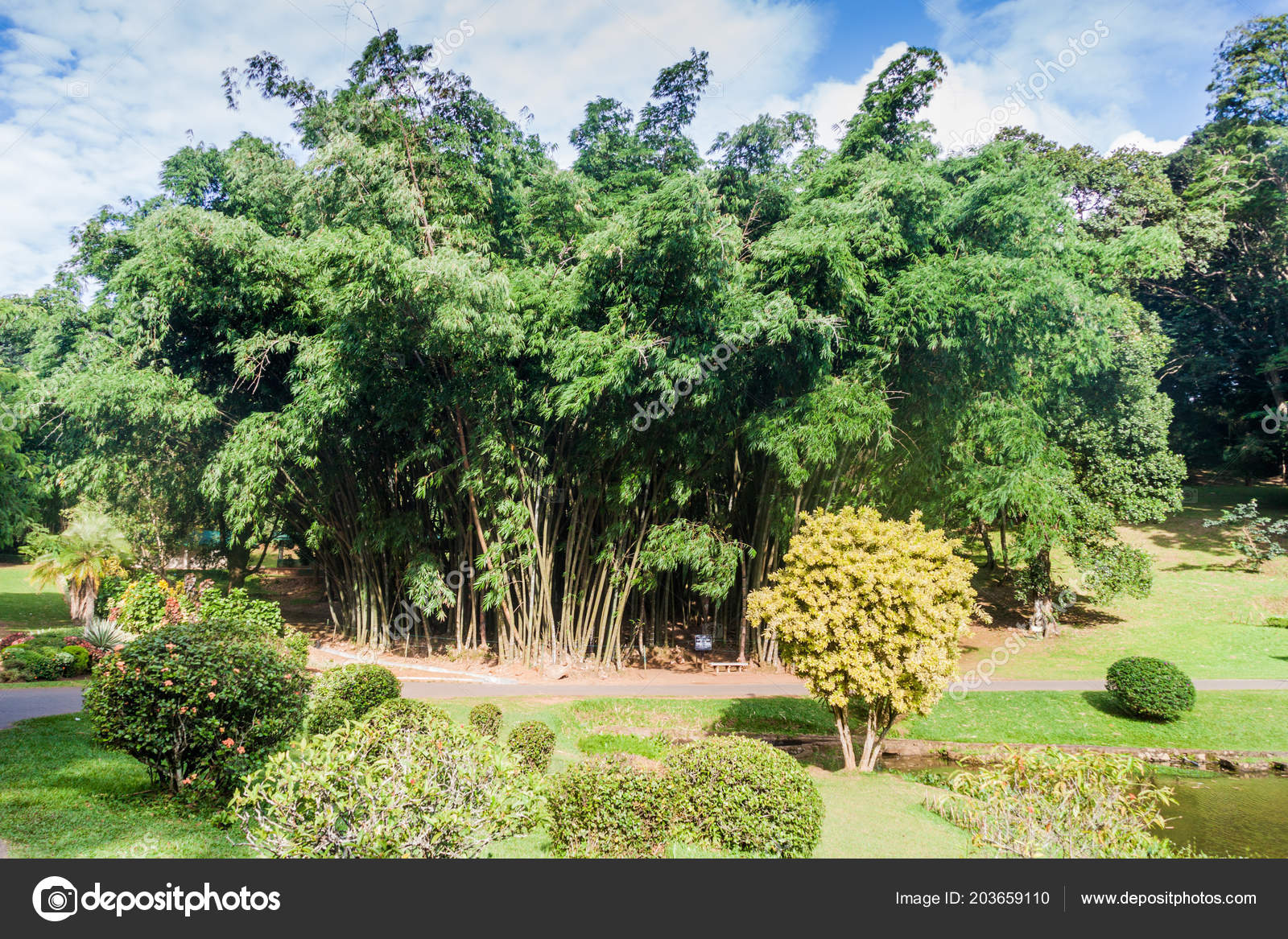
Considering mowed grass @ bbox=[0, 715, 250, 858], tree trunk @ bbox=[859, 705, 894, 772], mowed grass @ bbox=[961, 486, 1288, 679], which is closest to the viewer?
mowed grass @ bbox=[0, 715, 250, 858]

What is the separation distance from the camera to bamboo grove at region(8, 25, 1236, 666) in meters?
12.0

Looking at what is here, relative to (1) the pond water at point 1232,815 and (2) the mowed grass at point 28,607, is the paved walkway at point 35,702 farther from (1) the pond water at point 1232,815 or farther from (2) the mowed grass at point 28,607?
(1) the pond water at point 1232,815

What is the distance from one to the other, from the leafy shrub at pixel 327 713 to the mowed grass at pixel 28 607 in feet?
45.8

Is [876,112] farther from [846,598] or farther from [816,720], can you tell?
[816,720]

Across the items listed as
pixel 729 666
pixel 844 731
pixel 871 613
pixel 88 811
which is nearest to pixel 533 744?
pixel 88 811

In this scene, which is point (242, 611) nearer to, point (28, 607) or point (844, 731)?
point (844, 731)

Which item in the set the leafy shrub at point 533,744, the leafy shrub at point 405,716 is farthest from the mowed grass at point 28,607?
the leafy shrub at point 533,744

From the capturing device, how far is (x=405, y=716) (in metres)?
6.87

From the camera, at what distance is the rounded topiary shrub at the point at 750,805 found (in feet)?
19.5

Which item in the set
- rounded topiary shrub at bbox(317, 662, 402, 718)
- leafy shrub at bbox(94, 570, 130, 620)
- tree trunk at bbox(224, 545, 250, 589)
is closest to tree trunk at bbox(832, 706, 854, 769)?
rounded topiary shrub at bbox(317, 662, 402, 718)

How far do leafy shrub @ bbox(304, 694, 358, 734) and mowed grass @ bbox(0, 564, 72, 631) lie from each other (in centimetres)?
1396

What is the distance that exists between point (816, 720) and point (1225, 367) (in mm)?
30061

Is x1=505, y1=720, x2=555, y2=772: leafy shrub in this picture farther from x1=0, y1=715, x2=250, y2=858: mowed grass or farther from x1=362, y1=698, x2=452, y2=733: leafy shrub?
x1=0, y1=715, x2=250, y2=858: mowed grass
